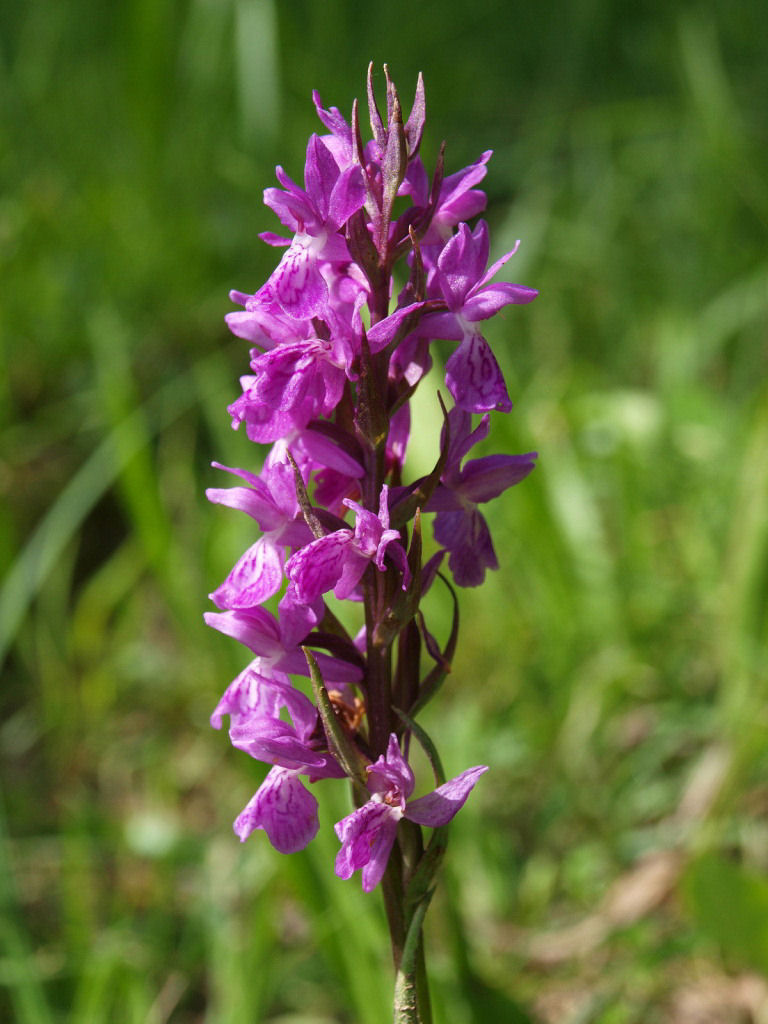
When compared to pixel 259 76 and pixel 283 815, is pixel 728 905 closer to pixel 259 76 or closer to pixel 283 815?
pixel 283 815

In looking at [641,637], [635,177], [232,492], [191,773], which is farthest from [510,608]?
[635,177]

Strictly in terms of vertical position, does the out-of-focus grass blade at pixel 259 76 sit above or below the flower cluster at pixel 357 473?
above

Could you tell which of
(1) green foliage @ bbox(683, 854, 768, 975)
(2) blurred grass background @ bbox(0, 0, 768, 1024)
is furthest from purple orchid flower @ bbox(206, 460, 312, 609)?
(1) green foliage @ bbox(683, 854, 768, 975)

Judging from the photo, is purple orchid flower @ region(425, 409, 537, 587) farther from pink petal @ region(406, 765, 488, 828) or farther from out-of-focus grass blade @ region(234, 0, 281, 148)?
out-of-focus grass blade @ region(234, 0, 281, 148)

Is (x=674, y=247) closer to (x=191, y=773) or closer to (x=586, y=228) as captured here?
(x=586, y=228)

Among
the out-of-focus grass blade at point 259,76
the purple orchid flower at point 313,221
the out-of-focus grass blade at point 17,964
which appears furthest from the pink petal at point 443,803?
the out-of-focus grass blade at point 259,76

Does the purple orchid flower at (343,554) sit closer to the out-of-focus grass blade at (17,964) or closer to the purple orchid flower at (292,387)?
the purple orchid flower at (292,387)

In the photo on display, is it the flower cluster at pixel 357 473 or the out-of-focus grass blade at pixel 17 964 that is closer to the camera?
the flower cluster at pixel 357 473

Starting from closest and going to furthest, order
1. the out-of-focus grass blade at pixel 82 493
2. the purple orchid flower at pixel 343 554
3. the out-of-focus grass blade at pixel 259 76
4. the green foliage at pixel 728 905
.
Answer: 1. the purple orchid flower at pixel 343 554
2. the green foliage at pixel 728 905
3. the out-of-focus grass blade at pixel 82 493
4. the out-of-focus grass blade at pixel 259 76

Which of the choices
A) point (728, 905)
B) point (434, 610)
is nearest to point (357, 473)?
point (728, 905)
